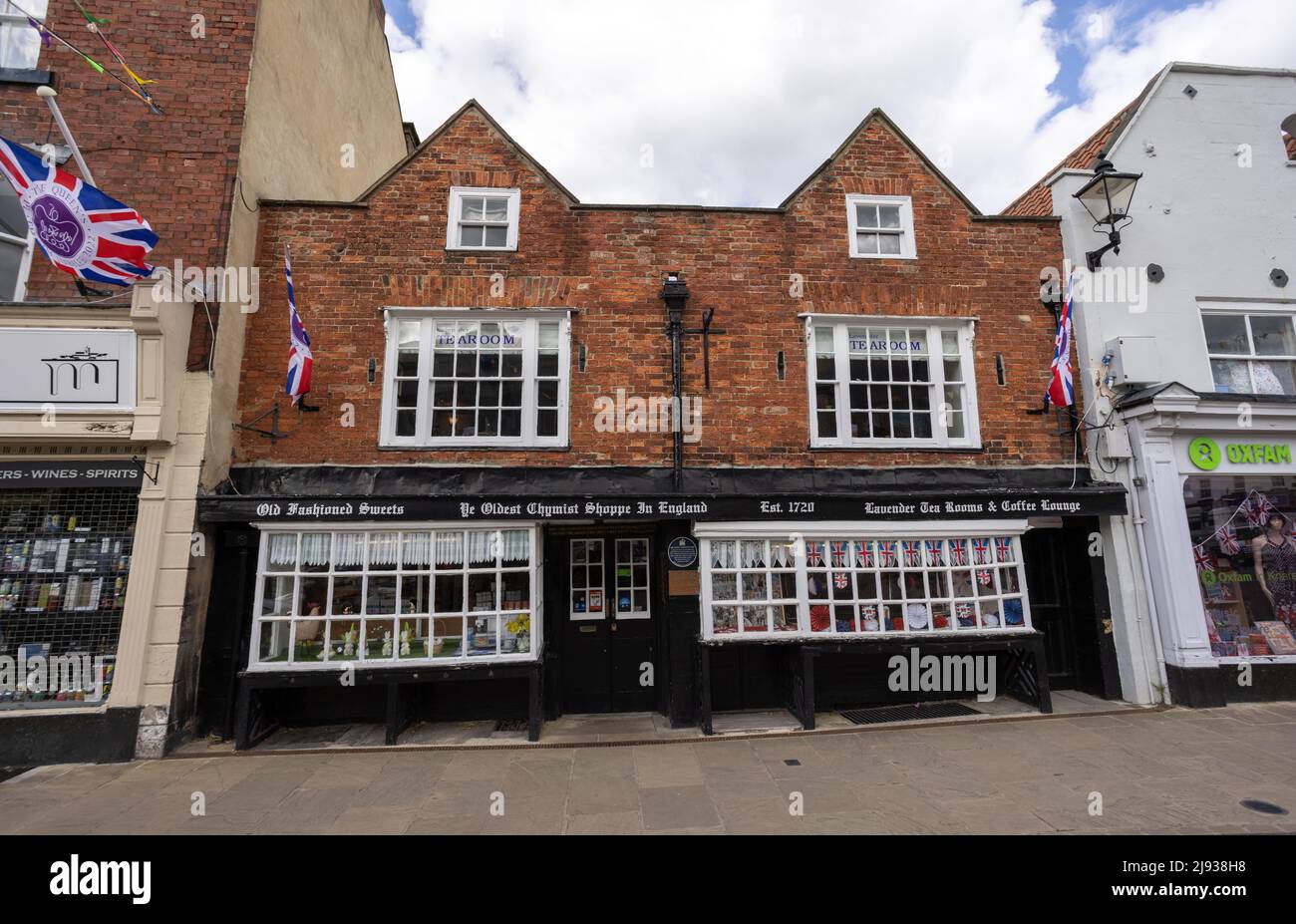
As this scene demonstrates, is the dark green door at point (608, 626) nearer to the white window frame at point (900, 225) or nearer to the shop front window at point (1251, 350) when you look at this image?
the white window frame at point (900, 225)

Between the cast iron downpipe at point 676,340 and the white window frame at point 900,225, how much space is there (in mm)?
2733

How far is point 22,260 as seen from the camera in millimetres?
7535

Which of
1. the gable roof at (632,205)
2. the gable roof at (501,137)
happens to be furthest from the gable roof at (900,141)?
the gable roof at (501,137)

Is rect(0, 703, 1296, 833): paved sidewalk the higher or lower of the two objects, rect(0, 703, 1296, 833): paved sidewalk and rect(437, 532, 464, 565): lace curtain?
the lower

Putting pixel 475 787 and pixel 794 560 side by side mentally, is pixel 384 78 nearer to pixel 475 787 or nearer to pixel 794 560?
pixel 794 560

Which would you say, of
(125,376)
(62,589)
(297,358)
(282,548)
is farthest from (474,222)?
(62,589)

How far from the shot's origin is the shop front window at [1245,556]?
27.8 feet

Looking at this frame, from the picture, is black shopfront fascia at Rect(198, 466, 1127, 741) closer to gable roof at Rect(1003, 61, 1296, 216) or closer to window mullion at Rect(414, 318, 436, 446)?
window mullion at Rect(414, 318, 436, 446)

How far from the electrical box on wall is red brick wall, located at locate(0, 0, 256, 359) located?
479 inches

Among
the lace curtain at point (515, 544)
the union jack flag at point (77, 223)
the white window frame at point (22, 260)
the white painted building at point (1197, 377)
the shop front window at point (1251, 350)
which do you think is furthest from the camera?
the shop front window at point (1251, 350)

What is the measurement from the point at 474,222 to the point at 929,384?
703cm

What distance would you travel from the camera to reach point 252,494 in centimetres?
745

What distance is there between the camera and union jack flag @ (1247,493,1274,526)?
871 cm

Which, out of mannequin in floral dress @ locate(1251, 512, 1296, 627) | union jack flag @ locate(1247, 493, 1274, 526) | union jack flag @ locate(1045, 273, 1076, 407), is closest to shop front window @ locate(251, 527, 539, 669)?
union jack flag @ locate(1045, 273, 1076, 407)
